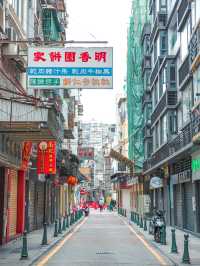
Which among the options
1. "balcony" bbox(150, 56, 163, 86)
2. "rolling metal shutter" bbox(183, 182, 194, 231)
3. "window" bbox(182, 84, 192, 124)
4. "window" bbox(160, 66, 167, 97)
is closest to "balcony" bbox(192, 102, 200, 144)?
"window" bbox(182, 84, 192, 124)

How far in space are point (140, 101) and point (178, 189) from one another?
19968mm

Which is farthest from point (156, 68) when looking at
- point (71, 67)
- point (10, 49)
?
point (71, 67)

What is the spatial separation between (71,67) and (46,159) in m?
15.6

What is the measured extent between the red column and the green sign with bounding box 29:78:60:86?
11064 millimetres

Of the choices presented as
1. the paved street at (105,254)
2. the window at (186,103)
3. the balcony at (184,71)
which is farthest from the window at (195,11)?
the paved street at (105,254)

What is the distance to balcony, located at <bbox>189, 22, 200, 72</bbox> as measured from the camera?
76.5 ft

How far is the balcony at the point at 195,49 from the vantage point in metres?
23.3

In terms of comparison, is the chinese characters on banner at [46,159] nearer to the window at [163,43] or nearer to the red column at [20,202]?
the red column at [20,202]

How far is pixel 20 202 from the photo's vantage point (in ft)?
84.1

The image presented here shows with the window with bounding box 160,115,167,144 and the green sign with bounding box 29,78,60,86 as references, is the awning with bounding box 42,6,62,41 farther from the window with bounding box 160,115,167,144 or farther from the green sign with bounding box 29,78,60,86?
the green sign with bounding box 29,78,60,86

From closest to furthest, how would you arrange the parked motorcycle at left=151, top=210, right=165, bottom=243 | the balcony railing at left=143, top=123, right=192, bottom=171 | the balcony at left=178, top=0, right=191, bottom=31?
the parked motorcycle at left=151, top=210, right=165, bottom=243 < the balcony railing at left=143, top=123, right=192, bottom=171 < the balcony at left=178, top=0, right=191, bottom=31

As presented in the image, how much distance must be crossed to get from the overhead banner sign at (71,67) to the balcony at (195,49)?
8904 mm

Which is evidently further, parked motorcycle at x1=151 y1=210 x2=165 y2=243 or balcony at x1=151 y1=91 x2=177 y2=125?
balcony at x1=151 y1=91 x2=177 y2=125

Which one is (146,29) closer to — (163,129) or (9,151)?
(163,129)
